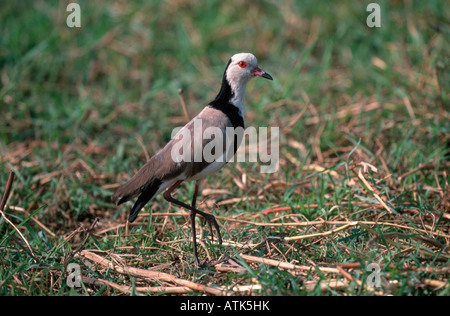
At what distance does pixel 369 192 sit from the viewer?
3994mm

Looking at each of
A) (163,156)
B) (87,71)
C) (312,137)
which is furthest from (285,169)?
(87,71)

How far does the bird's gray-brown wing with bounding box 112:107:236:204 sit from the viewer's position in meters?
3.68

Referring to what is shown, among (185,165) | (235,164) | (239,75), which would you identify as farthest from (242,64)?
(235,164)

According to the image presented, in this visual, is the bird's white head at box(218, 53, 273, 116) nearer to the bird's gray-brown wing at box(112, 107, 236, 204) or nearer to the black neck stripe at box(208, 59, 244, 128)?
the black neck stripe at box(208, 59, 244, 128)

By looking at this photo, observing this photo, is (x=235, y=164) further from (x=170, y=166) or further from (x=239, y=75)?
(x=170, y=166)

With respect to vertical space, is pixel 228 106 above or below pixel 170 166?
above

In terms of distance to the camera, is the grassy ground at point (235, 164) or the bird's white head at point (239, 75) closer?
the grassy ground at point (235, 164)

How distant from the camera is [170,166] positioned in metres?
3.69

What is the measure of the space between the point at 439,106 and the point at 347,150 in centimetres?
96

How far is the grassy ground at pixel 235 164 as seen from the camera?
346 centimetres

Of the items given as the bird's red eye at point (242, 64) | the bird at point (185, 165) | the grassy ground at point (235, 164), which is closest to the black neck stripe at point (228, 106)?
the bird at point (185, 165)

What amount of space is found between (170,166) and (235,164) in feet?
4.44

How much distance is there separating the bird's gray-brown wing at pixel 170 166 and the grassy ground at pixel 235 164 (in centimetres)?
33

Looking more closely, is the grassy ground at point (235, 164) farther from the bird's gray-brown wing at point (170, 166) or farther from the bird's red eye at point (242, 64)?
the bird's red eye at point (242, 64)
